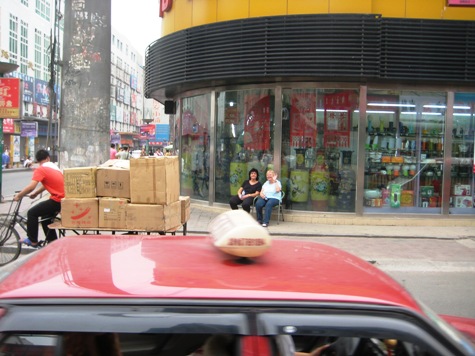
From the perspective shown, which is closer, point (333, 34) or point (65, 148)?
point (65, 148)

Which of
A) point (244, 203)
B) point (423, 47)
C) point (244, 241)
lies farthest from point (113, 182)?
point (423, 47)

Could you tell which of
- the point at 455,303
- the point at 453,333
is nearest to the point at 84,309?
the point at 453,333

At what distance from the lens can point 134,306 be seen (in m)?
1.63

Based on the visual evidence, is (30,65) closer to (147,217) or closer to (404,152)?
(404,152)

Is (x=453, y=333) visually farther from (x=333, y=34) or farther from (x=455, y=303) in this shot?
(x=333, y=34)

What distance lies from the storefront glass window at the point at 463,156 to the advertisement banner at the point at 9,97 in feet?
40.6

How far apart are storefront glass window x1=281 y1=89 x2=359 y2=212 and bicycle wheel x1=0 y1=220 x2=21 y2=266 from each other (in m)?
7.22

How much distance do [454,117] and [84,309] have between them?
1250 centimetres

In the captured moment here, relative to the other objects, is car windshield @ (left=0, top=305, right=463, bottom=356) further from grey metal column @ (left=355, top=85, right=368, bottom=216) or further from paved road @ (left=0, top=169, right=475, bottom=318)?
grey metal column @ (left=355, top=85, right=368, bottom=216)

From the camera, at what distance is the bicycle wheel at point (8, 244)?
7281 millimetres

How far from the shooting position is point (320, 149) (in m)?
12.5

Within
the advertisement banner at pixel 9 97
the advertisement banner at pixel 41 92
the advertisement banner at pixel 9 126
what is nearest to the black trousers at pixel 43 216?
the advertisement banner at pixel 9 97

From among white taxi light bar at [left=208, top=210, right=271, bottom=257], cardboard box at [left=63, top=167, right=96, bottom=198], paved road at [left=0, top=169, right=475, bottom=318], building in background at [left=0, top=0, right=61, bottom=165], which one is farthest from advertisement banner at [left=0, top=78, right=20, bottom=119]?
building in background at [left=0, top=0, right=61, bottom=165]

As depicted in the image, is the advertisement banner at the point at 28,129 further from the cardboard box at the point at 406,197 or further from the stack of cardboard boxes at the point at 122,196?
the stack of cardboard boxes at the point at 122,196
